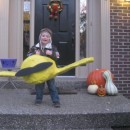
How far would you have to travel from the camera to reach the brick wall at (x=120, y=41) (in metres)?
7.33

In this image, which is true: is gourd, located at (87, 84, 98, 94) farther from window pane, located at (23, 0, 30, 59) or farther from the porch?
window pane, located at (23, 0, 30, 59)

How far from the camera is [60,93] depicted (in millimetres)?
6703

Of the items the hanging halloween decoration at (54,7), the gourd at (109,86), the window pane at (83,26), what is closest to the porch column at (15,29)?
the hanging halloween decoration at (54,7)

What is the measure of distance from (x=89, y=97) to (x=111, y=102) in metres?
0.62

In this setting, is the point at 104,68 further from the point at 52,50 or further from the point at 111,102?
the point at 52,50

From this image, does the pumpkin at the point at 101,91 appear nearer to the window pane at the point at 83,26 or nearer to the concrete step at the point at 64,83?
the concrete step at the point at 64,83

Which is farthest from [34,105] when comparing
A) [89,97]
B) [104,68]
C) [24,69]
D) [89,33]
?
[89,33]

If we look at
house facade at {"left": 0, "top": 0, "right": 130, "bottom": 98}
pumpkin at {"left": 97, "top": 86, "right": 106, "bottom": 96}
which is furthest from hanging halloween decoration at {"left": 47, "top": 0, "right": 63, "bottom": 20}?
pumpkin at {"left": 97, "top": 86, "right": 106, "bottom": 96}

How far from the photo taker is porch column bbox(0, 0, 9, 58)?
282 inches

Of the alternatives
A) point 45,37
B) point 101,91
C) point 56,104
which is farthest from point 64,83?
point 45,37

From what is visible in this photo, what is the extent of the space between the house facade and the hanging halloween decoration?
0.14 metres

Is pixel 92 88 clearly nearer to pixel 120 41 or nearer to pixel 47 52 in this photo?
pixel 120 41

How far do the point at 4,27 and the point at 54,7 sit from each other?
1.22 metres

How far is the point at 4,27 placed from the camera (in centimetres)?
716
